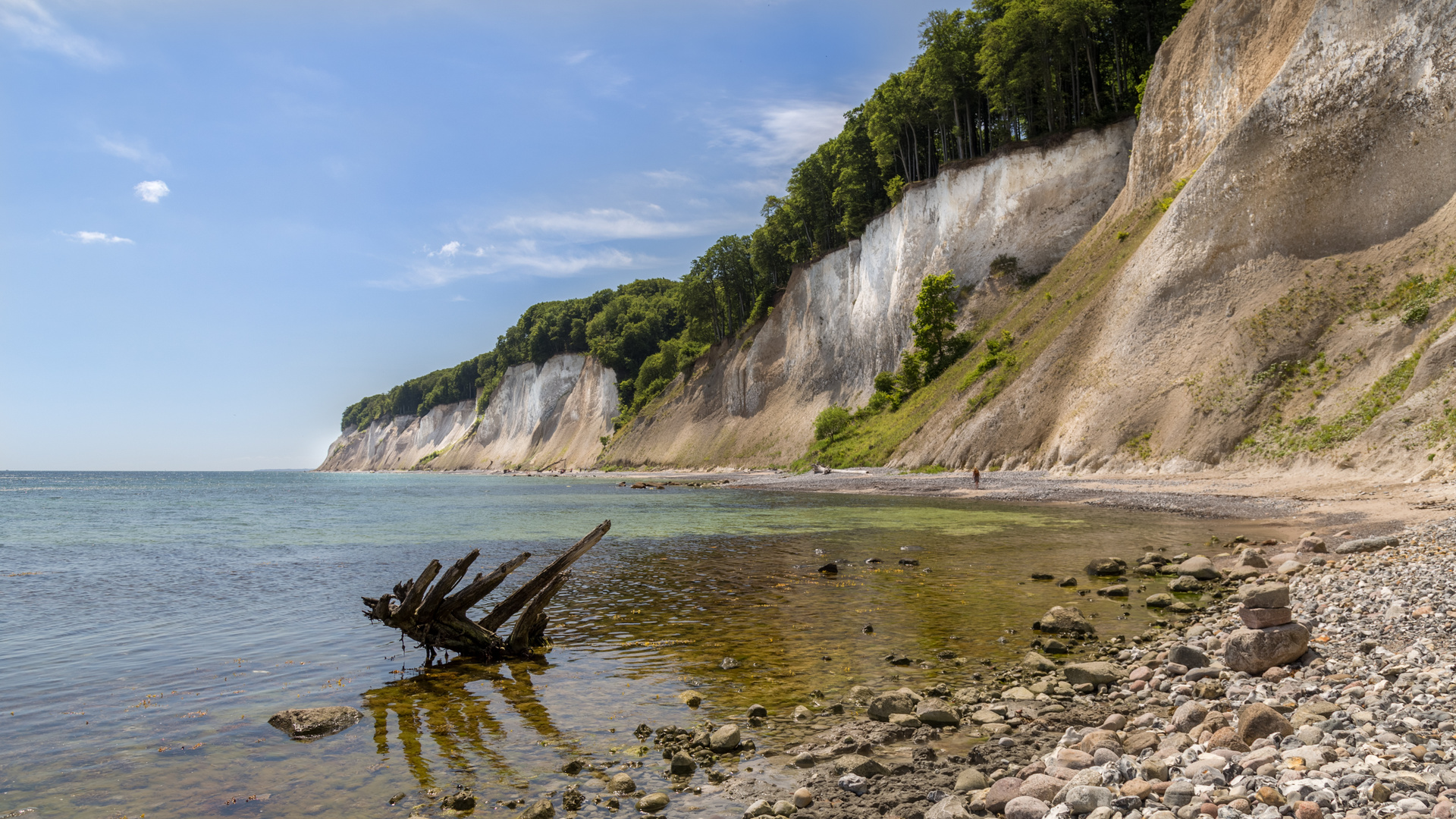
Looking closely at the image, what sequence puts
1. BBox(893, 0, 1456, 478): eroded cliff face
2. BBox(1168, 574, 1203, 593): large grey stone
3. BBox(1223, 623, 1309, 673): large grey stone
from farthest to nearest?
BBox(893, 0, 1456, 478): eroded cliff face < BBox(1168, 574, 1203, 593): large grey stone < BBox(1223, 623, 1309, 673): large grey stone

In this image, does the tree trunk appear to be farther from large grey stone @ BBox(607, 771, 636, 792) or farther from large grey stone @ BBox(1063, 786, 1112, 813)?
large grey stone @ BBox(607, 771, 636, 792)

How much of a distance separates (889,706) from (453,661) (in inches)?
248

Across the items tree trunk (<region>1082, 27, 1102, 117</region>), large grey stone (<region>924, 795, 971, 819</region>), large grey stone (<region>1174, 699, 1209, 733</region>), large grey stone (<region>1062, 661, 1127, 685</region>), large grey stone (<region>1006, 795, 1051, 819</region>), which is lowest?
large grey stone (<region>1062, 661, 1127, 685</region>)

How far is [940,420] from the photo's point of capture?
49188 mm

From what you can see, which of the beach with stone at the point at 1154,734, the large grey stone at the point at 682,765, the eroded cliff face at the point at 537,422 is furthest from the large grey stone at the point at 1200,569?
the eroded cliff face at the point at 537,422

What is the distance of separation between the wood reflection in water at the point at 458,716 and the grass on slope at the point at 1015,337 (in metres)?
39.5

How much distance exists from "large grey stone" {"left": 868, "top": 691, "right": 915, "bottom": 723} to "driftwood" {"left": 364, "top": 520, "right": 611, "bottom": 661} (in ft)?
14.5

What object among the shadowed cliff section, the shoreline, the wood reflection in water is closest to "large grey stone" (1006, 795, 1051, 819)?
the wood reflection in water

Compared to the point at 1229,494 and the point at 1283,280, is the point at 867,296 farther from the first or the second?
the point at 1229,494

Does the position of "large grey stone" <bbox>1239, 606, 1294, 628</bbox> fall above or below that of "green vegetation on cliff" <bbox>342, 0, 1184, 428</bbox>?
below

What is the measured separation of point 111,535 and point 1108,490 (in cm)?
4024

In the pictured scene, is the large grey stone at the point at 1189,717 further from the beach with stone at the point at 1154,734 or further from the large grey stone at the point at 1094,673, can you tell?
the large grey stone at the point at 1094,673

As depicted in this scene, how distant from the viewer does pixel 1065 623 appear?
33.9 ft

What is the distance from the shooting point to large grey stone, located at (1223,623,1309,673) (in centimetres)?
711
